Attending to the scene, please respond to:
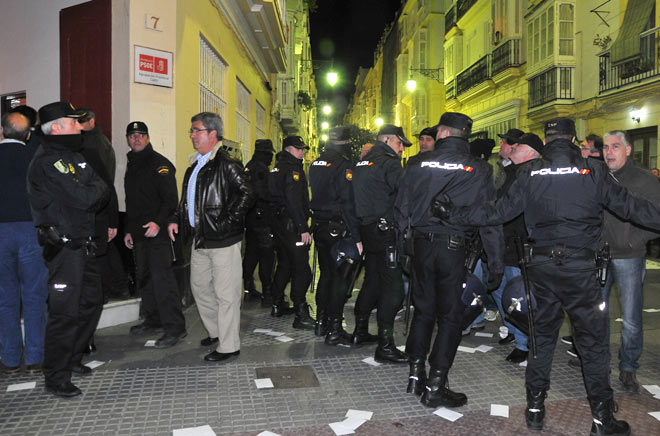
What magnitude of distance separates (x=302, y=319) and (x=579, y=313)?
3398 mm

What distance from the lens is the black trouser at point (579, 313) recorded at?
3.62 m

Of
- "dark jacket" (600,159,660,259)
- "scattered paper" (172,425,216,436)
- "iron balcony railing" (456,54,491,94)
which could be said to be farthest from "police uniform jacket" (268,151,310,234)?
"iron balcony railing" (456,54,491,94)

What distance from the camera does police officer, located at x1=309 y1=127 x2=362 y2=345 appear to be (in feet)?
18.5

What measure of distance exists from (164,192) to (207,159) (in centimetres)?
84

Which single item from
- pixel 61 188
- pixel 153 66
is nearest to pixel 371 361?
pixel 61 188

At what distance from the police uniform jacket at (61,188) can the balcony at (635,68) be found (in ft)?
47.3

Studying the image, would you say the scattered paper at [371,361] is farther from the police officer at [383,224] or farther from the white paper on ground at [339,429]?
the white paper on ground at [339,429]

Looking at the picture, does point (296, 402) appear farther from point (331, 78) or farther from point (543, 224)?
point (331, 78)

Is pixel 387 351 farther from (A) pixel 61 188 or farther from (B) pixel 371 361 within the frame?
(A) pixel 61 188

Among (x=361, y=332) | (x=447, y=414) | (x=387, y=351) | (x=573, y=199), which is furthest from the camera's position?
(x=361, y=332)

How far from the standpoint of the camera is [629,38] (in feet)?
48.8

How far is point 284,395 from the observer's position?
4.36 metres

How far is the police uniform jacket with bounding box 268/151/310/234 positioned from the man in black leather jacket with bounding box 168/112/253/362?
1129 millimetres

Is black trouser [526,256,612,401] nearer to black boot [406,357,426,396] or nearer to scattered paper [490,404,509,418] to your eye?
scattered paper [490,404,509,418]
